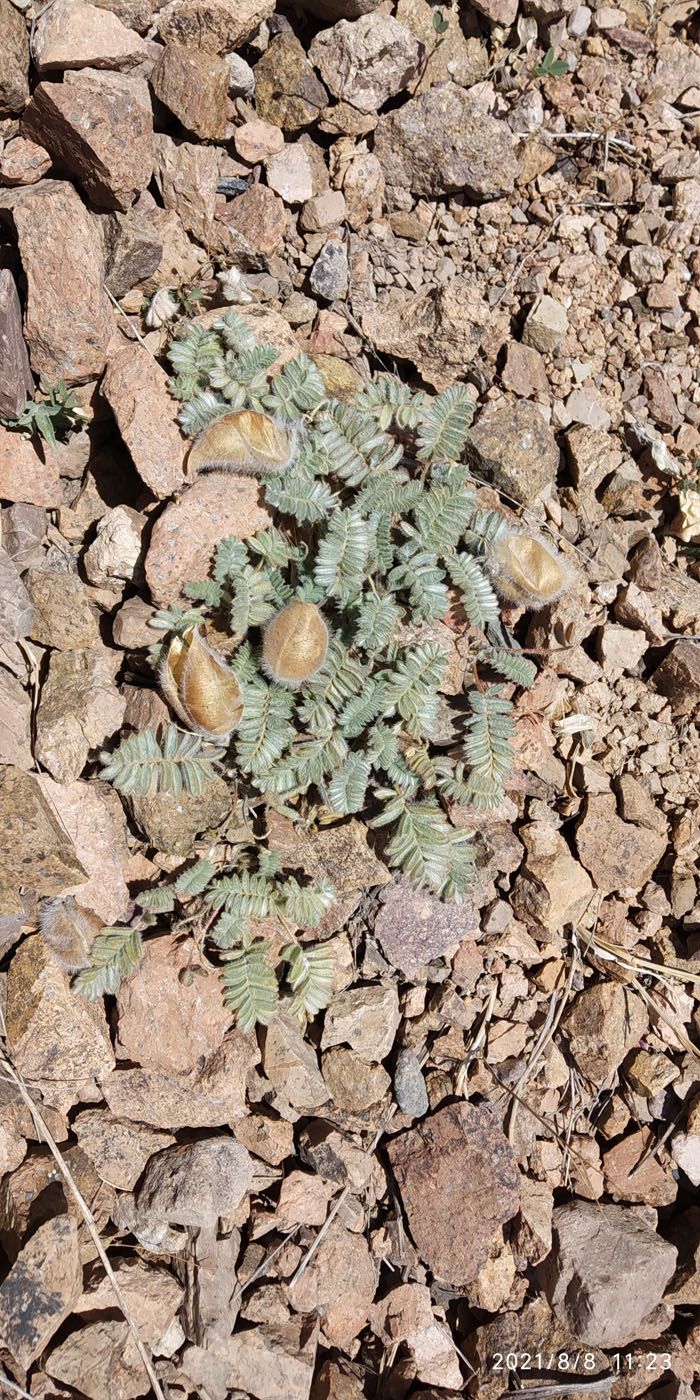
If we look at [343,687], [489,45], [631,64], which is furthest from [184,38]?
[343,687]

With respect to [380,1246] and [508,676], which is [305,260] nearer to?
[508,676]

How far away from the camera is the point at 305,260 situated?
3.62 metres

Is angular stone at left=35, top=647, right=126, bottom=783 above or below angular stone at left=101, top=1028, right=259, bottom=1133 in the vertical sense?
above

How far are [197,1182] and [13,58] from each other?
3.85 meters

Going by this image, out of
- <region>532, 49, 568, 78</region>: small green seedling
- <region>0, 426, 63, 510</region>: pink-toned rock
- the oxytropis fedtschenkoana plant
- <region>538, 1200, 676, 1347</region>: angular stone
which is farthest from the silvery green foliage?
<region>532, 49, 568, 78</region>: small green seedling

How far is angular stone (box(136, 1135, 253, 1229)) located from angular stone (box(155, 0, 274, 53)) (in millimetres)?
3985

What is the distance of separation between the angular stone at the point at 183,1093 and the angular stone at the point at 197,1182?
9 cm

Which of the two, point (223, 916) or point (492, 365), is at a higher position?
point (492, 365)

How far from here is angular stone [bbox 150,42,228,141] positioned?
329cm

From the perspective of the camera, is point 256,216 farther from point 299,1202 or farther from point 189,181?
point 299,1202

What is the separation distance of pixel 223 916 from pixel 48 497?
1.66 m

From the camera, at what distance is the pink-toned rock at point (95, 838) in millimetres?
3205

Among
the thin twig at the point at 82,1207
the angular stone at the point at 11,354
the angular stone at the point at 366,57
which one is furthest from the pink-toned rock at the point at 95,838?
the angular stone at the point at 366,57

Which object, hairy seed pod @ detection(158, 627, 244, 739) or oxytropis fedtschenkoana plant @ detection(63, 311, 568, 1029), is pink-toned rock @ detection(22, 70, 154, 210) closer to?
oxytropis fedtschenkoana plant @ detection(63, 311, 568, 1029)
